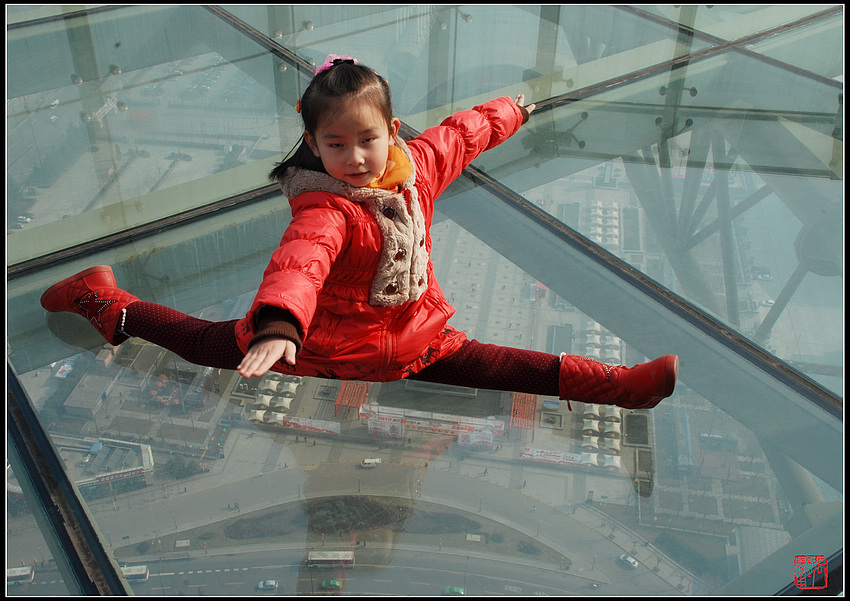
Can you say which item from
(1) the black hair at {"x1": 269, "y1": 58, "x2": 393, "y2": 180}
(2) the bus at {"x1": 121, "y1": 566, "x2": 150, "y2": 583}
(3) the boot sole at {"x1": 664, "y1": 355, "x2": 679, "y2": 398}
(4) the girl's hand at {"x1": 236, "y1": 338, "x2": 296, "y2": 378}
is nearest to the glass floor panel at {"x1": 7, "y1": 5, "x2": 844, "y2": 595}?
(2) the bus at {"x1": 121, "y1": 566, "x2": 150, "y2": 583}

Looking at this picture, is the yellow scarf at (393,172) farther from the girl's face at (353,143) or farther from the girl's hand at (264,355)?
the girl's hand at (264,355)

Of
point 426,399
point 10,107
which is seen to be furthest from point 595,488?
point 10,107

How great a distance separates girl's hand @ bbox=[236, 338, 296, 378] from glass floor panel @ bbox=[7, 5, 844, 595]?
0.49 metres

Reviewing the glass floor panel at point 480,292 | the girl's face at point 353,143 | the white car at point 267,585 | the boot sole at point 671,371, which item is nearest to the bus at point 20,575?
the glass floor panel at point 480,292

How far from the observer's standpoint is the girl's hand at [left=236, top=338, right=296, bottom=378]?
1178mm

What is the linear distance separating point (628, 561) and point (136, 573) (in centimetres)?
97

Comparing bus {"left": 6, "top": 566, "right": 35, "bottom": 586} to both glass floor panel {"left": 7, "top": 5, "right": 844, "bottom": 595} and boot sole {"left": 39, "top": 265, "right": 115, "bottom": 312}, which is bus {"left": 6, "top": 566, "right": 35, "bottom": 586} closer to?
glass floor panel {"left": 7, "top": 5, "right": 844, "bottom": 595}

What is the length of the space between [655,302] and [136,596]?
1.48 m

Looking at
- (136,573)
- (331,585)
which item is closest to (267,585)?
(331,585)

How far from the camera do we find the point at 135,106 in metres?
2.79

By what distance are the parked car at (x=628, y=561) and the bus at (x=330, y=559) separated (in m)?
0.54

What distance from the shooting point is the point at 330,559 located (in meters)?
1.49

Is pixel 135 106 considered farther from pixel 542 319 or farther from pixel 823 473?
pixel 823 473

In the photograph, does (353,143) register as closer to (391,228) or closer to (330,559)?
(391,228)
